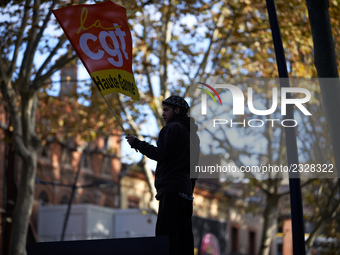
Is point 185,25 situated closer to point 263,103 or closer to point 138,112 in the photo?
point 138,112

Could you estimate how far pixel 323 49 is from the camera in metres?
8.99

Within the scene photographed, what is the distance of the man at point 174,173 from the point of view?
772 cm

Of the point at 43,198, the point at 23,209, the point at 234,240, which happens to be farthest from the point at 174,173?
the point at 234,240

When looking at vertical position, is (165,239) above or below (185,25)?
below

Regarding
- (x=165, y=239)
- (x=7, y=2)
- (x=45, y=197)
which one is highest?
(x=7, y=2)

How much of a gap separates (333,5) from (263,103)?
858cm

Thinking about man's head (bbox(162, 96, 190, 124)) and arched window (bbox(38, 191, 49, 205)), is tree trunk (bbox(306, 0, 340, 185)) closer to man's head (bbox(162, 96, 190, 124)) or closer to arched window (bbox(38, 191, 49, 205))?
man's head (bbox(162, 96, 190, 124))

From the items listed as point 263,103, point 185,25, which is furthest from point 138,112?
point 263,103

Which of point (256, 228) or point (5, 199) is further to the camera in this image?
point (256, 228)

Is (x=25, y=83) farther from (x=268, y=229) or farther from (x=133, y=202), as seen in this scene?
(x=133, y=202)

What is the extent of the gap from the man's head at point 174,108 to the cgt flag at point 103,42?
0.80m

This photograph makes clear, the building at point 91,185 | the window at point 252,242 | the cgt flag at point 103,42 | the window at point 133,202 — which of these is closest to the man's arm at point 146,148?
the cgt flag at point 103,42

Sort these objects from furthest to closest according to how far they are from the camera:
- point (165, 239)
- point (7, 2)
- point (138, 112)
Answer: point (138, 112) → point (7, 2) → point (165, 239)

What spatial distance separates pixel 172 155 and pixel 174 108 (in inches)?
19.7
